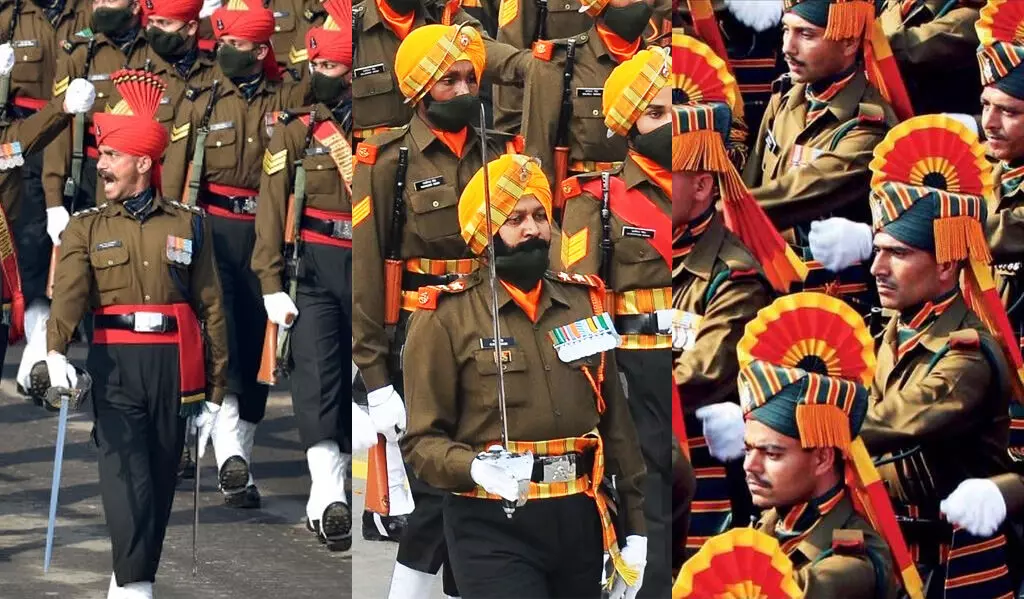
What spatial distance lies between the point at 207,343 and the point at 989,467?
3998 mm

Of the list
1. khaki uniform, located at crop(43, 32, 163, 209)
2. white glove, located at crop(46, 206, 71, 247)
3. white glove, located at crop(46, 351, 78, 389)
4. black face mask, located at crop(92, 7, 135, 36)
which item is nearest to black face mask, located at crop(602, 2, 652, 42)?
white glove, located at crop(46, 351, 78, 389)

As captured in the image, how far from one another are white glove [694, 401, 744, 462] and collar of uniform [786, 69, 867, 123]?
1149 mm

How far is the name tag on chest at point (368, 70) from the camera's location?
12312 millimetres

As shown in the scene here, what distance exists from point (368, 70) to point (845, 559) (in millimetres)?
2501

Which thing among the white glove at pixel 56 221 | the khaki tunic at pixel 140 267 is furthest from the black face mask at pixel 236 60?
the khaki tunic at pixel 140 267

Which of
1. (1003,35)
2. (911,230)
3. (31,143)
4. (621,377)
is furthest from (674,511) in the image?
(31,143)

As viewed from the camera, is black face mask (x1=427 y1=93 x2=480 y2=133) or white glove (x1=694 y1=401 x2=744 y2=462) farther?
white glove (x1=694 y1=401 x2=744 y2=462)

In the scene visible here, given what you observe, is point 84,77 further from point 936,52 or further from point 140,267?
point 936,52

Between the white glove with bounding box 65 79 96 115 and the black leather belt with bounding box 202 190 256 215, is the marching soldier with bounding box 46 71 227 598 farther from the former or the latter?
the white glove with bounding box 65 79 96 115

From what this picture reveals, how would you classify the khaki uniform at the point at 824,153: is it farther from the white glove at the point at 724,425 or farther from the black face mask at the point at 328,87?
the black face mask at the point at 328,87

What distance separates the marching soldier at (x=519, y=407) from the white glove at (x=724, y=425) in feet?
1.73

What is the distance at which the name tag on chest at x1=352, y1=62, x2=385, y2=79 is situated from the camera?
12312 millimetres

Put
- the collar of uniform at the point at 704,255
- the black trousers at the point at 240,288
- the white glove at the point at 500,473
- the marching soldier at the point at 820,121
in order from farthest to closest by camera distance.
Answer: the black trousers at the point at 240,288 → the marching soldier at the point at 820,121 → the collar of uniform at the point at 704,255 → the white glove at the point at 500,473

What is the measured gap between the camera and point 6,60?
62.8 ft
